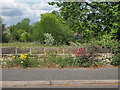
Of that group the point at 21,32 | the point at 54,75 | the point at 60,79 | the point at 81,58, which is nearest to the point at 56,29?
the point at 21,32

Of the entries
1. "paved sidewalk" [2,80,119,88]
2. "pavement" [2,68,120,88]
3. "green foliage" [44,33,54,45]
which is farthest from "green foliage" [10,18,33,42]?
"paved sidewalk" [2,80,119,88]

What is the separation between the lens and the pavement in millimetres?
5625

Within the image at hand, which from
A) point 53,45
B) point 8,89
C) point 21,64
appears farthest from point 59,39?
point 8,89

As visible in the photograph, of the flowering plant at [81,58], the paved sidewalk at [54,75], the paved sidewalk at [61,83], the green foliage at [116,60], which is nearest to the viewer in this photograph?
the paved sidewalk at [61,83]

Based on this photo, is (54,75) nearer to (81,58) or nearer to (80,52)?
(81,58)

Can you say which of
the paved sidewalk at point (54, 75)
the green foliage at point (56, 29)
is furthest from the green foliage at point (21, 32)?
the paved sidewalk at point (54, 75)

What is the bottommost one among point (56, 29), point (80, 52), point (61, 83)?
point (61, 83)

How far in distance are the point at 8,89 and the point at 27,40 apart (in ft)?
14.6

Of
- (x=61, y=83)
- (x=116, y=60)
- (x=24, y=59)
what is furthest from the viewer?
(x=116, y=60)

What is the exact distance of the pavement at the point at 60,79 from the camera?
5.62 metres

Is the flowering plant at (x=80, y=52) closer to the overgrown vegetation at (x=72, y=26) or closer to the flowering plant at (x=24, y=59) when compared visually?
the overgrown vegetation at (x=72, y=26)

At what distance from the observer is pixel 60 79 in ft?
19.2

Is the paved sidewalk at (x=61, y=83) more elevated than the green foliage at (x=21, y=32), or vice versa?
the green foliage at (x=21, y=32)

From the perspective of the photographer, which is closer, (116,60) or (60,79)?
(60,79)
